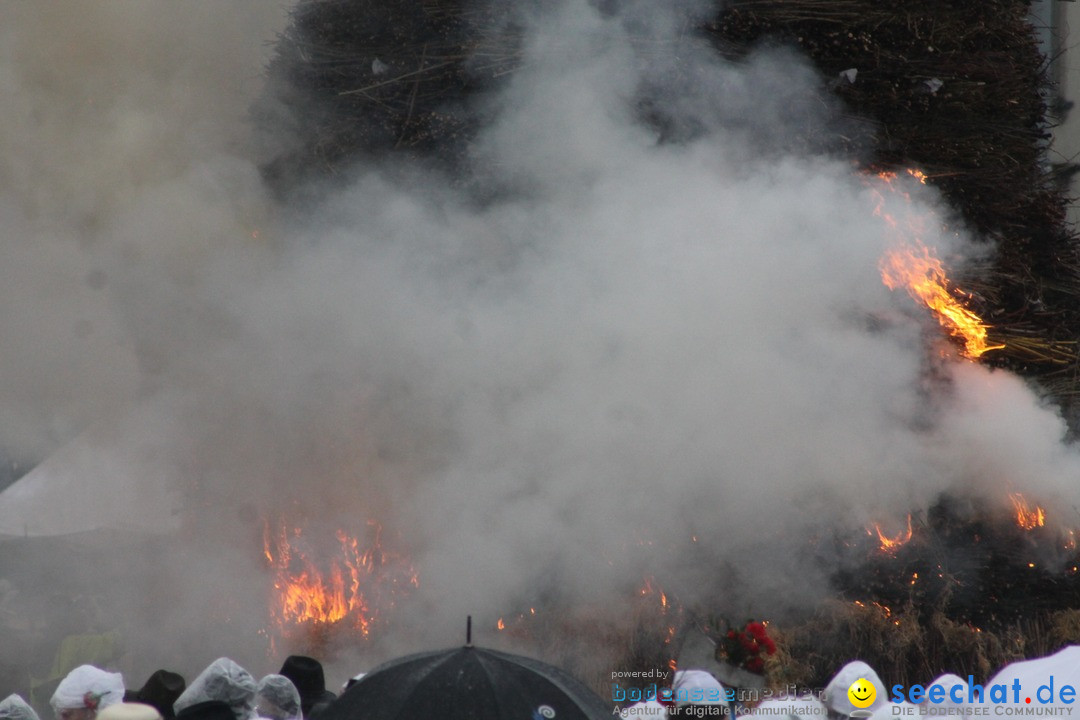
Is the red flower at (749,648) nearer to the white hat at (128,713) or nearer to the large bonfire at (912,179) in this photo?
the large bonfire at (912,179)

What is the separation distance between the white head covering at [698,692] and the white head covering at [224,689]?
4.03ft

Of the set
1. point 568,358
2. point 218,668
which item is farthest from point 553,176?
point 218,668

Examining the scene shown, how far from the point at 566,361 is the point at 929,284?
1.70 meters

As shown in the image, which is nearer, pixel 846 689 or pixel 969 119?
pixel 846 689

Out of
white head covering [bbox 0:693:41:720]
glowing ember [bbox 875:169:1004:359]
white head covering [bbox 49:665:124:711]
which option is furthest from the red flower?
white head covering [bbox 0:693:41:720]

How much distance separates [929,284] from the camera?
5531 mm

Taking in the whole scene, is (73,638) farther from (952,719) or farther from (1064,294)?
(1064,294)

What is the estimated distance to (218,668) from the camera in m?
3.52

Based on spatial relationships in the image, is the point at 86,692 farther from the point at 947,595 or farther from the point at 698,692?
the point at 947,595

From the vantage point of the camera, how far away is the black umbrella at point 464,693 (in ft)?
9.36

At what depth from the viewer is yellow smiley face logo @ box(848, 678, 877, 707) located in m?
3.47

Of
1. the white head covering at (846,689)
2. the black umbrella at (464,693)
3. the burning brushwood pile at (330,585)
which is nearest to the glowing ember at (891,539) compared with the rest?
the white head covering at (846,689)

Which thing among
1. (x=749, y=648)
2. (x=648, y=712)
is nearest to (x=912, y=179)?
(x=749, y=648)

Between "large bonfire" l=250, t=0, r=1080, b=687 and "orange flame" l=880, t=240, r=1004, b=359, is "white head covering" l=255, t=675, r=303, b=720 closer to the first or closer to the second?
"large bonfire" l=250, t=0, r=1080, b=687
